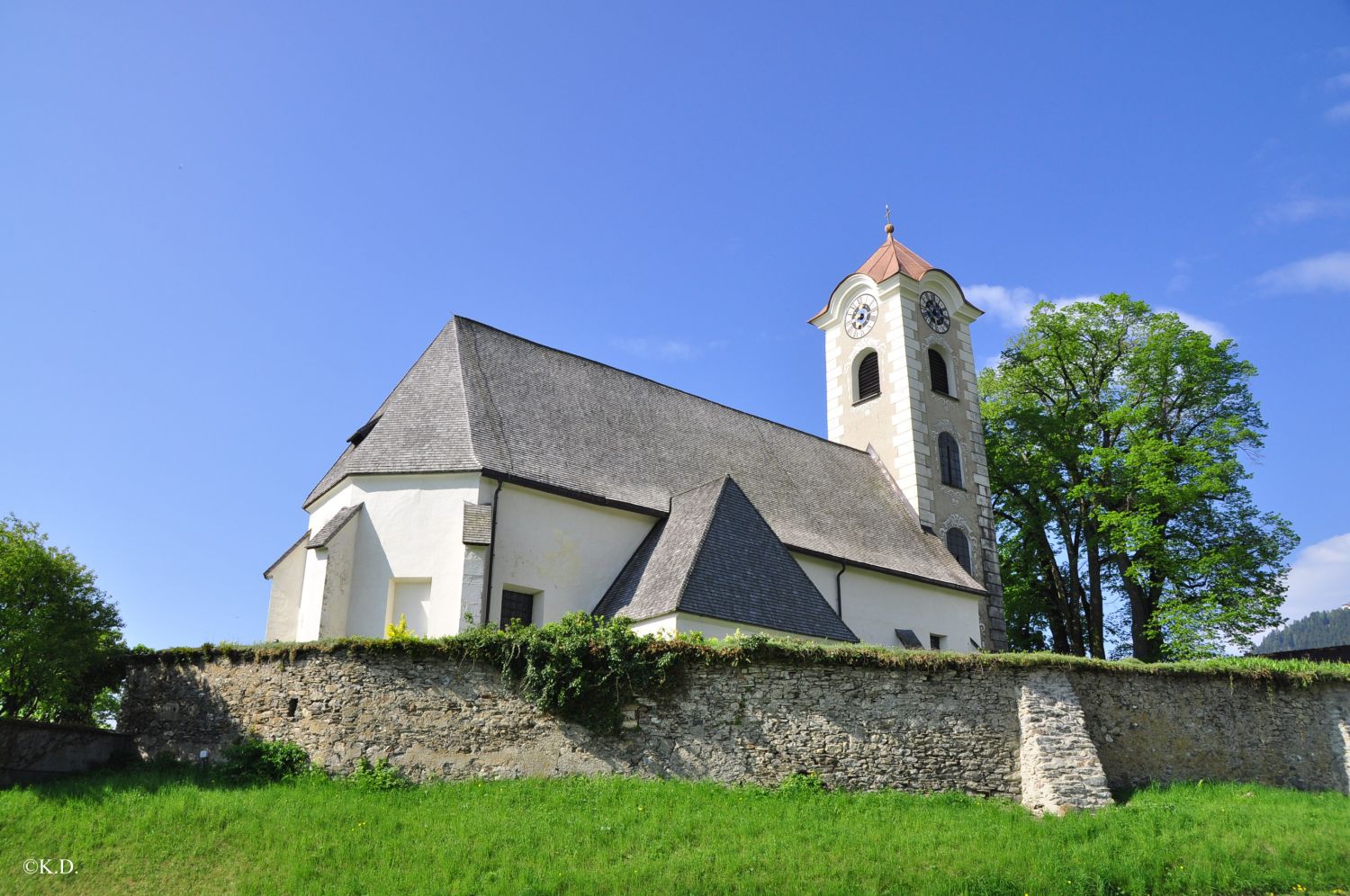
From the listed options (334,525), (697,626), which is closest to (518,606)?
(334,525)

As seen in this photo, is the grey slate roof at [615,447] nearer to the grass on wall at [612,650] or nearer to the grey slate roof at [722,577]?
the grey slate roof at [722,577]

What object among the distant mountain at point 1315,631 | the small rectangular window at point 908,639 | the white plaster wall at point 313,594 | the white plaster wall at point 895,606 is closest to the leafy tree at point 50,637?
the white plaster wall at point 313,594

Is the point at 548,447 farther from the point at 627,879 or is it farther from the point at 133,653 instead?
the point at 627,879

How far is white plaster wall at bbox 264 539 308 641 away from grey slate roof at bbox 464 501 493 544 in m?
4.84

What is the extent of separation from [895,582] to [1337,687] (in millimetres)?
8953

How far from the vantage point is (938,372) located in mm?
31453

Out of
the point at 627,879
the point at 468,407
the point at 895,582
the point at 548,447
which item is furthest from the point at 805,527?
the point at 627,879

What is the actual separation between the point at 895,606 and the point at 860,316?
37.5ft

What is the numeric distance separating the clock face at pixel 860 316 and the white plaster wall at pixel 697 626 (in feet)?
53.4

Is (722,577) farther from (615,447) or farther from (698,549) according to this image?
(615,447)

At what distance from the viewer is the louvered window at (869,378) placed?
102 ft

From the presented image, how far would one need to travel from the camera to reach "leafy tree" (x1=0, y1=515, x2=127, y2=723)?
14.9 meters

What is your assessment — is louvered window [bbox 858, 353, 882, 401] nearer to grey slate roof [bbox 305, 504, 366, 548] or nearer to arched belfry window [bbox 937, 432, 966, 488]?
arched belfry window [bbox 937, 432, 966, 488]

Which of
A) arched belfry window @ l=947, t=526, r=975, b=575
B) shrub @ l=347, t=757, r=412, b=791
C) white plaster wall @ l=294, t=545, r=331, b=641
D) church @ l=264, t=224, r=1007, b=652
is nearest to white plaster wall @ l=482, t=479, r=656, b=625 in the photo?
church @ l=264, t=224, r=1007, b=652
